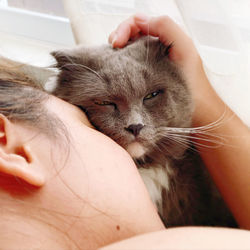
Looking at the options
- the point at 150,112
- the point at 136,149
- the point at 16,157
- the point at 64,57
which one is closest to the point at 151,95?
the point at 150,112

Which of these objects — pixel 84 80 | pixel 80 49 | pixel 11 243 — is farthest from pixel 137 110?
pixel 11 243

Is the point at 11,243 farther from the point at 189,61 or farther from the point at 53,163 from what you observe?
the point at 189,61

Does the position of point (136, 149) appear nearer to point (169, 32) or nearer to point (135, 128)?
point (135, 128)

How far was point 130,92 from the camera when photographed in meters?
0.80

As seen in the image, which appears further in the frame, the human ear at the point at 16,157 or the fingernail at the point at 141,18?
the fingernail at the point at 141,18

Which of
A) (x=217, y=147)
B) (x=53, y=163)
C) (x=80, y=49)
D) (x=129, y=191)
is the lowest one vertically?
(x=217, y=147)

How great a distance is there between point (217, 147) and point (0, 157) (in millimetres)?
615

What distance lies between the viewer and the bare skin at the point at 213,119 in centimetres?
83

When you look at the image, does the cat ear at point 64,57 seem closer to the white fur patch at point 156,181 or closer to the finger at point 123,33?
the finger at point 123,33

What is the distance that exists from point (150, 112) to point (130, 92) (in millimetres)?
84

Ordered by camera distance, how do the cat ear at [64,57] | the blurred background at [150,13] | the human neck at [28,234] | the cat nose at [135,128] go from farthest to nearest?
1. the cat ear at [64,57]
2. the cat nose at [135,128]
3. the blurred background at [150,13]
4. the human neck at [28,234]

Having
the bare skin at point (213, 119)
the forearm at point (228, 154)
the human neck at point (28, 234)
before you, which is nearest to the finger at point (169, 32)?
the bare skin at point (213, 119)

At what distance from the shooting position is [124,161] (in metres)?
0.63

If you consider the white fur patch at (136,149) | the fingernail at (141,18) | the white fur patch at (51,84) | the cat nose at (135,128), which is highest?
the fingernail at (141,18)
